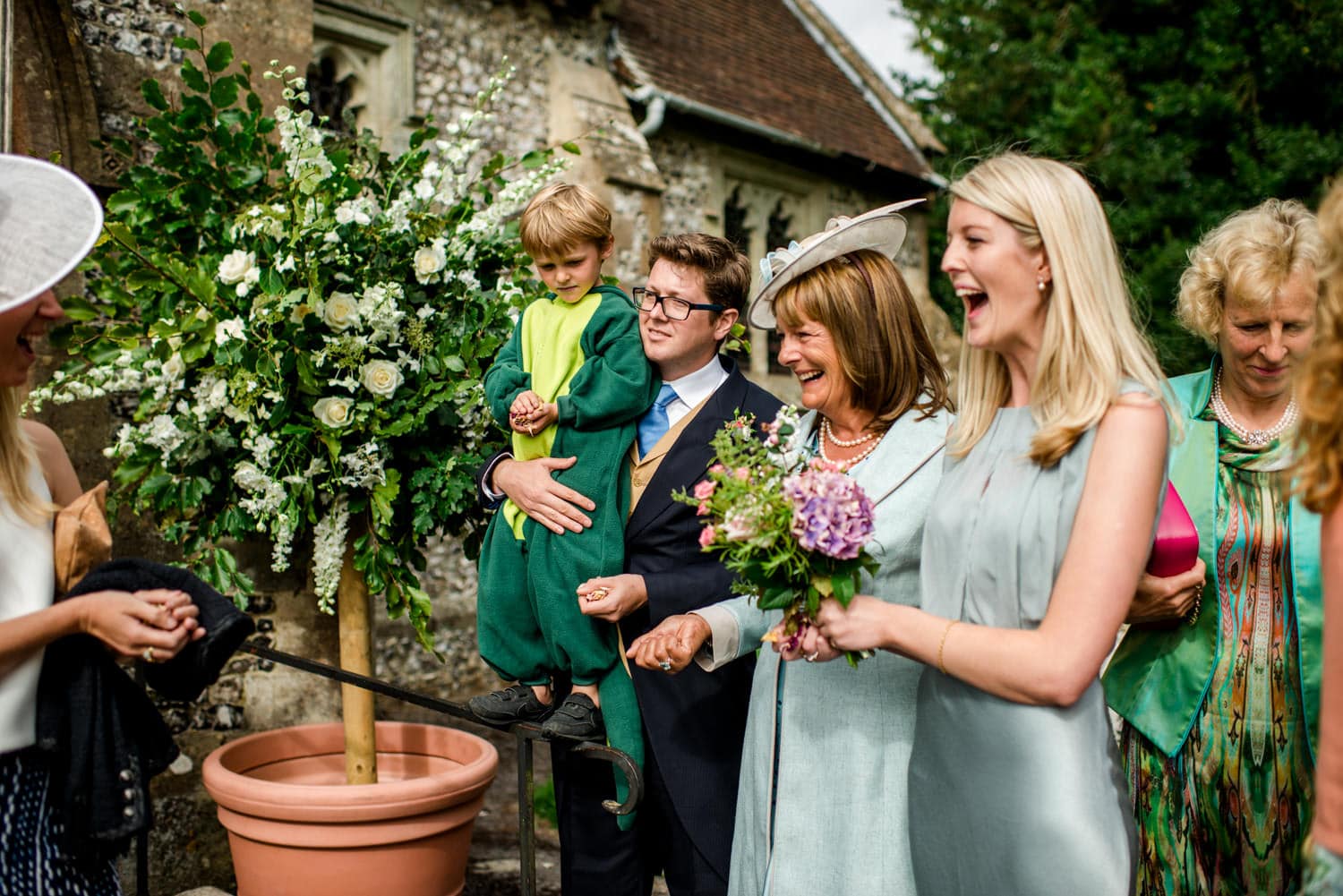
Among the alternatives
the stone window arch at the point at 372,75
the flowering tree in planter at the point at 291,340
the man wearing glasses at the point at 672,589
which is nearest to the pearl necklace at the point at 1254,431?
the man wearing glasses at the point at 672,589

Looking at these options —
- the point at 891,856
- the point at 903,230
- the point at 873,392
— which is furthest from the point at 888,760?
the point at 903,230

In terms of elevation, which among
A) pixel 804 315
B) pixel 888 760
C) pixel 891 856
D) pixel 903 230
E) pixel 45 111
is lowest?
pixel 891 856

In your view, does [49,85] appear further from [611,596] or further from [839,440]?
[839,440]

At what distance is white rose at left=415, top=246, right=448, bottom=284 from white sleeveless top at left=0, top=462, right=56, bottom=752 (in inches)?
59.4

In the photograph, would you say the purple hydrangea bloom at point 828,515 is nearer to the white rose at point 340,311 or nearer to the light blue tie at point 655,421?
the light blue tie at point 655,421

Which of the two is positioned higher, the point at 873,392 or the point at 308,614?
the point at 873,392

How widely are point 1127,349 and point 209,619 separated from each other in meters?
1.66

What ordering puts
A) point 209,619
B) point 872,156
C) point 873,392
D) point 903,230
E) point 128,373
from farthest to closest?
point 872,156 < point 128,373 < point 903,230 < point 873,392 < point 209,619

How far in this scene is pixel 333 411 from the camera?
312 cm

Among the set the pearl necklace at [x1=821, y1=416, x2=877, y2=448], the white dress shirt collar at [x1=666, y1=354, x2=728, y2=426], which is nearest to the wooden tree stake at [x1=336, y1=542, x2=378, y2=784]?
the white dress shirt collar at [x1=666, y1=354, x2=728, y2=426]

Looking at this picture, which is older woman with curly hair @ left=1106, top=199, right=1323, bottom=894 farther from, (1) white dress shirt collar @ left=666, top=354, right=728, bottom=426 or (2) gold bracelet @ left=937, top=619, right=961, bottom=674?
(1) white dress shirt collar @ left=666, top=354, right=728, bottom=426

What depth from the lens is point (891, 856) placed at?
2020 mm

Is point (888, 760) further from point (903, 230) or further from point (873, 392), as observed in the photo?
point (903, 230)

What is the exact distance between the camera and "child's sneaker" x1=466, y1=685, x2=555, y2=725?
106 inches
